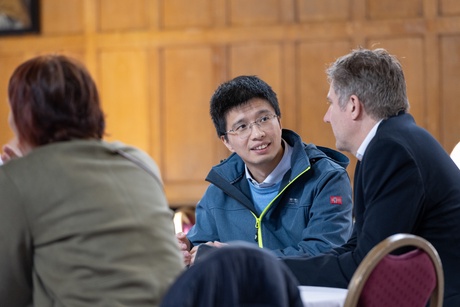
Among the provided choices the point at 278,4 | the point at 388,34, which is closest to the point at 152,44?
the point at 278,4

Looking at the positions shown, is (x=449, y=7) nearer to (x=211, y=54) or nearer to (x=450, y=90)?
(x=450, y=90)

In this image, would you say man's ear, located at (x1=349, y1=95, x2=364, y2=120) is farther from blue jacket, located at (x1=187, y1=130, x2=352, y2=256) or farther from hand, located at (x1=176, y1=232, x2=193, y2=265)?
hand, located at (x1=176, y1=232, x2=193, y2=265)

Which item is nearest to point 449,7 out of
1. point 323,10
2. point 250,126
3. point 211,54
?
point 323,10

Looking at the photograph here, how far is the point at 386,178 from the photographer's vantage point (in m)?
2.56

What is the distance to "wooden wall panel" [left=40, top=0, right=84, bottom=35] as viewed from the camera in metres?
7.57

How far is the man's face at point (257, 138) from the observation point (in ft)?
11.1

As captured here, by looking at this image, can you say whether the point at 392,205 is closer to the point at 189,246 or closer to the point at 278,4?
the point at 189,246

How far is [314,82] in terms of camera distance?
7086 mm

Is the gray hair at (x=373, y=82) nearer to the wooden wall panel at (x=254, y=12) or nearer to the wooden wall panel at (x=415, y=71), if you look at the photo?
the wooden wall panel at (x=415, y=71)

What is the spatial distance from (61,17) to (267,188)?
4778 millimetres

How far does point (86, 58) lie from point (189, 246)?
4.51 metres

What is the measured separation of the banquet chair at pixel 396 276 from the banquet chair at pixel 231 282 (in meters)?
0.43

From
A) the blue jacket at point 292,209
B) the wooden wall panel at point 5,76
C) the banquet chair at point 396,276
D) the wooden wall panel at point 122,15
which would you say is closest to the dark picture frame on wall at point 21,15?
the wooden wall panel at point 5,76

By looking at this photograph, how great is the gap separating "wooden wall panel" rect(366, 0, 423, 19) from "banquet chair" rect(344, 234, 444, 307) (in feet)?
16.1
